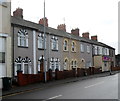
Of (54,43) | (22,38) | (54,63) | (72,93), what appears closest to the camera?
(72,93)

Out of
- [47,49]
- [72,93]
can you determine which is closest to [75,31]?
[47,49]

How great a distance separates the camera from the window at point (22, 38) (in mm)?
22661

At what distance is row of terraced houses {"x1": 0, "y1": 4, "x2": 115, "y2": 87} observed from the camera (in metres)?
18.3

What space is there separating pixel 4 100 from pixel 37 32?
1518cm

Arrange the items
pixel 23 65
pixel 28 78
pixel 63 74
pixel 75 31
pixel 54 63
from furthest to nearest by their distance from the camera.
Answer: pixel 75 31, pixel 54 63, pixel 63 74, pixel 23 65, pixel 28 78

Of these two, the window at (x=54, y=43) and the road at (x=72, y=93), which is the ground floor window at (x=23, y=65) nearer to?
the window at (x=54, y=43)

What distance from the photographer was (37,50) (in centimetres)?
2548

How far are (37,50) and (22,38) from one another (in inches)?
118

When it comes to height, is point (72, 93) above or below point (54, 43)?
below

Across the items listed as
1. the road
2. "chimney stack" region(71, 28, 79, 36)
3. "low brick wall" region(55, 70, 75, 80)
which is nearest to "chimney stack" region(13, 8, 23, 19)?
"low brick wall" region(55, 70, 75, 80)

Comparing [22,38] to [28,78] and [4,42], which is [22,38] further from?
[4,42]

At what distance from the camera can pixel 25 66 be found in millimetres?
23375

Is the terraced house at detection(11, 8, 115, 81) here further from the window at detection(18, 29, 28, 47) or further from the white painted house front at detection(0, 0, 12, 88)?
the white painted house front at detection(0, 0, 12, 88)

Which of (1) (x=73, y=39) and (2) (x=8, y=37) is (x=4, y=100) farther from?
(1) (x=73, y=39)
